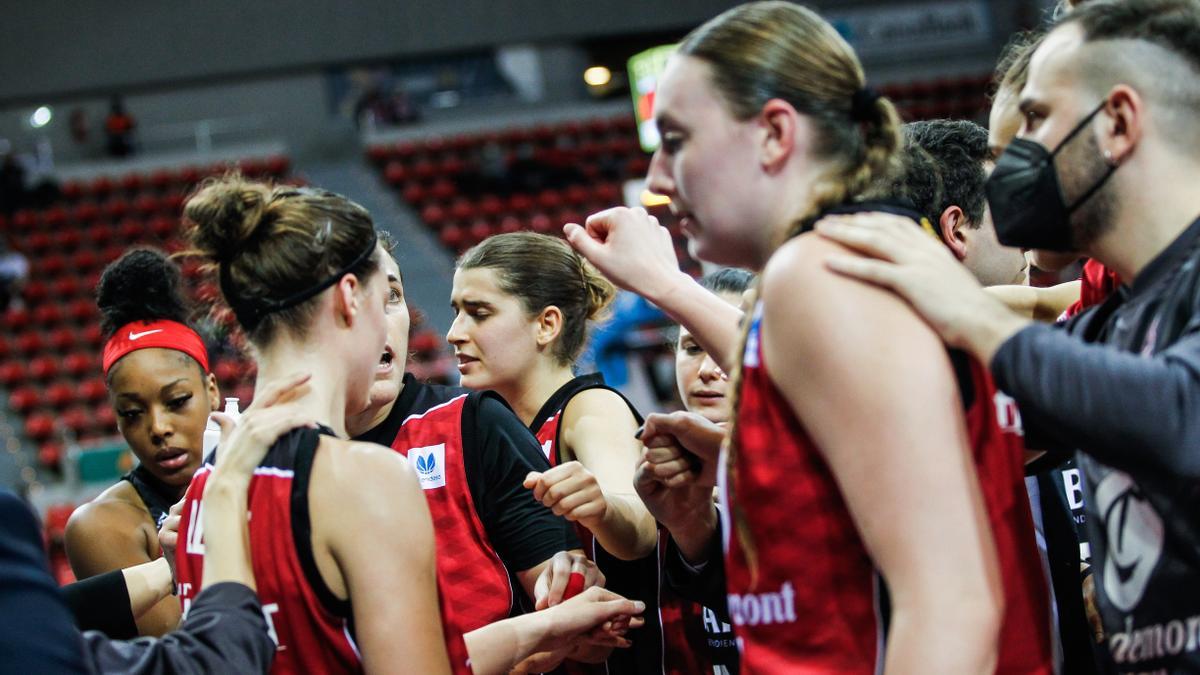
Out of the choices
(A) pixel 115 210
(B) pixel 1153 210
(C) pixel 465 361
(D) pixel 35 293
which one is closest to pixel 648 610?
(C) pixel 465 361

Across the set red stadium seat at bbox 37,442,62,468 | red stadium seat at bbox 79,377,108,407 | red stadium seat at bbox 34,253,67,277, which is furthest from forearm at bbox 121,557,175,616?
red stadium seat at bbox 34,253,67,277

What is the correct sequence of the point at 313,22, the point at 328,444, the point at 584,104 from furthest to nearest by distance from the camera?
the point at 584,104 → the point at 313,22 → the point at 328,444

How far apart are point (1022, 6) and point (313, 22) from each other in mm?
11472

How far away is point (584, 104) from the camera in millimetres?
18078

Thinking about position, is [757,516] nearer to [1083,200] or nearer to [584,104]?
[1083,200]

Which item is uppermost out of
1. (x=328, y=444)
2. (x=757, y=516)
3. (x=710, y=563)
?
(x=328, y=444)

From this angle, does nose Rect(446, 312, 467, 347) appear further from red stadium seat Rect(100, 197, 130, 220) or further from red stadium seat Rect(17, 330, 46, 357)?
red stadium seat Rect(100, 197, 130, 220)

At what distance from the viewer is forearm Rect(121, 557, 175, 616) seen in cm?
246

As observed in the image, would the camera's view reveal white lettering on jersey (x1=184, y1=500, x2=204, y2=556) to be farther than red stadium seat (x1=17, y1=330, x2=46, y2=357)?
No

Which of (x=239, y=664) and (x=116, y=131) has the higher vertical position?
(x=116, y=131)

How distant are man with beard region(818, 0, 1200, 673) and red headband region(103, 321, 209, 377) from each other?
2378 mm

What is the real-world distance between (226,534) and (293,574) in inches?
4.9

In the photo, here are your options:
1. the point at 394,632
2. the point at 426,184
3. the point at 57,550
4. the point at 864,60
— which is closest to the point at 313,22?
the point at 426,184

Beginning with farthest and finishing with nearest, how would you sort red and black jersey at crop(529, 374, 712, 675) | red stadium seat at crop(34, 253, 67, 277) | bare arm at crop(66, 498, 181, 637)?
red stadium seat at crop(34, 253, 67, 277)
bare arm at crop(66, 498, 181, 637)
red and black jersey at crop(529, 374, 712, 675)
